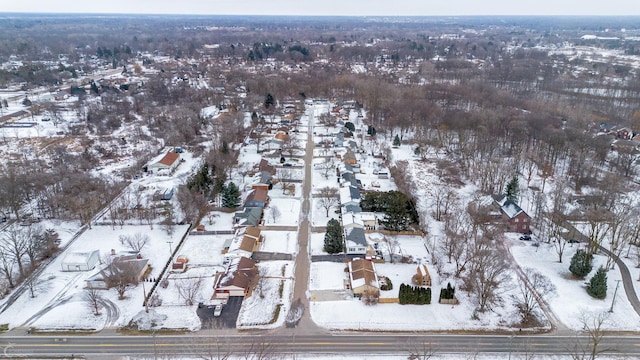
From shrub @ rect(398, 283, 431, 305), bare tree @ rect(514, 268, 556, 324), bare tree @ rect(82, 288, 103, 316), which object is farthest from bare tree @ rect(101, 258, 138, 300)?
bare tree @ rect(514, 268, 556, 324)

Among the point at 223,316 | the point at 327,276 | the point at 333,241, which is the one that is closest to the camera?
the point at 223,316

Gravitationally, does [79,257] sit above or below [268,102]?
below

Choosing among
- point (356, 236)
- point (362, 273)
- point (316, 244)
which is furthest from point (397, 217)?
point (362, 273)

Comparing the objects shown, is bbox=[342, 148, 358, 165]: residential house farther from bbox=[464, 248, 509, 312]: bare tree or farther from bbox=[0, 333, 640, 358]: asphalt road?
bbox=[0, 333, 640, 358]: asphalt road

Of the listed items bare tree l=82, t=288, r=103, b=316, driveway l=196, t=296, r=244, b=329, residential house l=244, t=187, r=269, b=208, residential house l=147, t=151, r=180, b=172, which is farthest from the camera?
residential house l=147, t=151, r=180, b=172

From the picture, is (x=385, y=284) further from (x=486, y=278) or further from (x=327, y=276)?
(x=486, y=278)

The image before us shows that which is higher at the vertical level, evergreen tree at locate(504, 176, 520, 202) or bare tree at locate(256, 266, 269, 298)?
evergreen tree at locate(504, 176, 520, 202)

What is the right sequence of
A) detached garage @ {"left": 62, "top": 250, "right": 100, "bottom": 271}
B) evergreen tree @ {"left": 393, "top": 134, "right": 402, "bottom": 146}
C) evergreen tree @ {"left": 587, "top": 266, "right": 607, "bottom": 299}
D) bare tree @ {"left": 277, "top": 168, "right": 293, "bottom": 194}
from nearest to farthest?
1. evergreen tree @ {"left": 587, "top": 266, "right": 607, "bottom": 299}
2. detached garage @ {"left": 62, "top": 250, "right": 100, "bottom": 271}
3. bare tree @ {"left": 277, "top": 168, "right": 293, "bottom": 194}
4. evergreen tree @ {"left": 393, "top": 134, "right": 402, "bottom": 146}

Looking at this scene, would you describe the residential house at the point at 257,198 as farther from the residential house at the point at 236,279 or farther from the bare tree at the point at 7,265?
the bare tree at the point at 7,265
